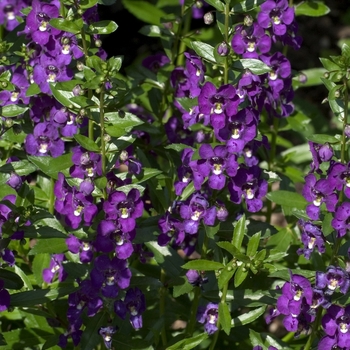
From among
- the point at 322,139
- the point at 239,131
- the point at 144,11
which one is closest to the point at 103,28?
the point at 239,131

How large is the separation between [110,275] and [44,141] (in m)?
0.82

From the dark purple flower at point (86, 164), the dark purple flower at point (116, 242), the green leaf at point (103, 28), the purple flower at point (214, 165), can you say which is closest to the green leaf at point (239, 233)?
the purple flower at point (214, 165)

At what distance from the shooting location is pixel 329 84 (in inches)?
155

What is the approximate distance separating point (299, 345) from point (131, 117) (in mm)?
1768

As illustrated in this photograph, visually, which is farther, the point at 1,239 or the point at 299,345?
the point at 299,345

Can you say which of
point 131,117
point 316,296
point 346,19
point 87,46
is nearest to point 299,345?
point 316,296

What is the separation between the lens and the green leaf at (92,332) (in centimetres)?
414

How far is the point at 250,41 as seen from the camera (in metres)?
4.11

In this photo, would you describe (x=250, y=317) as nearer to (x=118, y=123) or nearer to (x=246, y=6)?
(x=118, y=123)

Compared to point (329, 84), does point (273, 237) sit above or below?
below

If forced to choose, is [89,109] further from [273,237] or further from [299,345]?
[299,345]

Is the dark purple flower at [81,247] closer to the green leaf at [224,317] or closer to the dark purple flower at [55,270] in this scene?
the dark purple flower at [55,270]

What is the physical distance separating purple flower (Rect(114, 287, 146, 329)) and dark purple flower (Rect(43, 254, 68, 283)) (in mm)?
491

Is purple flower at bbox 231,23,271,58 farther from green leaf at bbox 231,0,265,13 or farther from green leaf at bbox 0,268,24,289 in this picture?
green leaf at bbox 0,268,24,289
